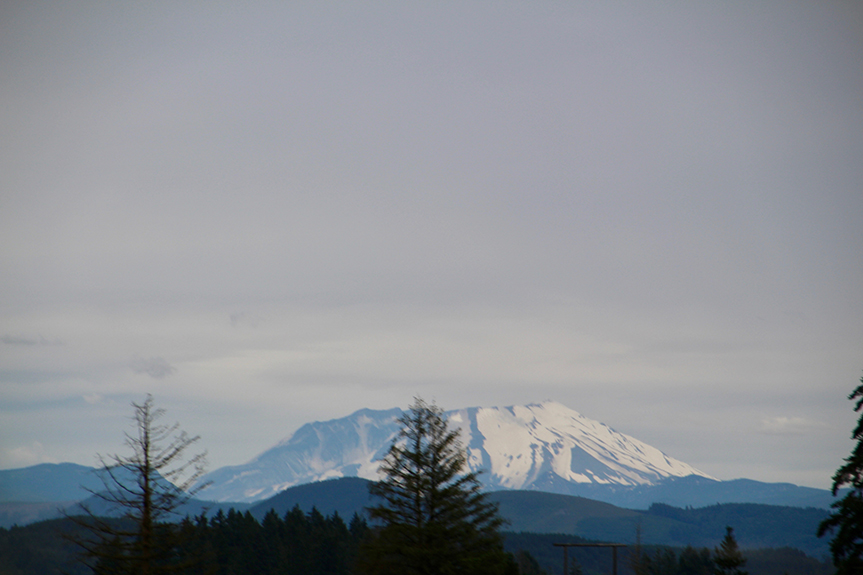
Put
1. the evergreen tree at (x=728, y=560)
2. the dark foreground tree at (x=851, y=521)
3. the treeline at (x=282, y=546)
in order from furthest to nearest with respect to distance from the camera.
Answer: the treeline at (x=282, y=546) → the evergreen tree at (x=728, y=560) → the dark foreground tree at (x=851, y=521)

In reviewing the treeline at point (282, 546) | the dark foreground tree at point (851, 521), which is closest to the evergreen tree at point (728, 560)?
the dark foreground tree at point (851, 521)

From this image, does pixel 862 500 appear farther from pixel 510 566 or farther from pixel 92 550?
pixel 92 550

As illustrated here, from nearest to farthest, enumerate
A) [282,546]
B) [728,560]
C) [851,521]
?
[851,521] < [728,560] < [282,546]

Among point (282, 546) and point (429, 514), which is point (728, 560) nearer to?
point (429, 514)

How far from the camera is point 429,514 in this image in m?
41.6

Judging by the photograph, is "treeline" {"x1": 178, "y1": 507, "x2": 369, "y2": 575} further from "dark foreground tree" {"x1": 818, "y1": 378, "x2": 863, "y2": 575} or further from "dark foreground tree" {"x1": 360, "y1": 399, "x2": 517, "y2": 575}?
"dark foreground tree" {"x1": 818, "y1": 378, "x2": 863, "y2": 575}

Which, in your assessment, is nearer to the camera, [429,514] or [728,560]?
[429,514]

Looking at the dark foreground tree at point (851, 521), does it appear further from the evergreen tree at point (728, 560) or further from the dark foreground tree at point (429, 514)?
the evergreen tree at point (728, 560)

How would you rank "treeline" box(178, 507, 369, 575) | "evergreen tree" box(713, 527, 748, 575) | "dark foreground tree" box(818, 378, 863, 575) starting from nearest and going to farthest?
1. "dark foreground tree" box(818, 378, 863, 575)
2. "evergreen tree" box(713, 527, 748, 575)
3. "treeline" box(178, 507, 369, 575)

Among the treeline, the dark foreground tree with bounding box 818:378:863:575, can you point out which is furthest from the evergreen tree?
the treeline

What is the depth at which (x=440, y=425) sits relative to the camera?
4291cm

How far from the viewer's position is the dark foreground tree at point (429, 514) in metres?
39.7

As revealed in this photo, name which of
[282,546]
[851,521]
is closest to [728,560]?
[851,521]

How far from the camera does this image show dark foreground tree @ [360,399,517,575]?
39.7m
